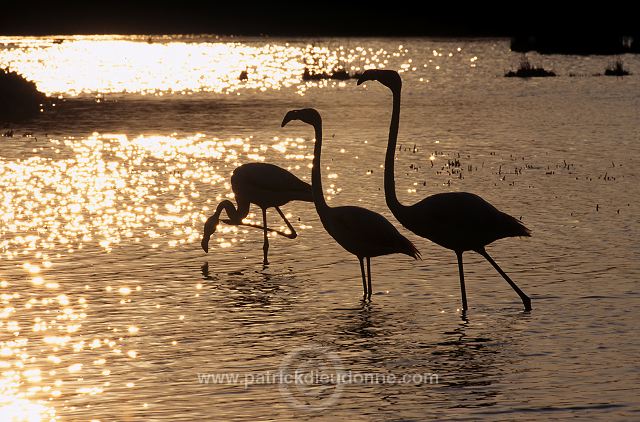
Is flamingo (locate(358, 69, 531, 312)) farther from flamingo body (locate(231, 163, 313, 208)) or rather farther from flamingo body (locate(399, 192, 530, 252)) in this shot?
flamingo body (locate(231, 163, 313, 208))

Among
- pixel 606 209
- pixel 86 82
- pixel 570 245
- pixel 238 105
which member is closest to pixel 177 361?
pixel 570 245

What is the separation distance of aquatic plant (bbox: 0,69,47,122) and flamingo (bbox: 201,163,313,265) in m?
27.6

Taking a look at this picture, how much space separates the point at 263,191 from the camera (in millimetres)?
16812

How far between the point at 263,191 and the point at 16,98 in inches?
1240

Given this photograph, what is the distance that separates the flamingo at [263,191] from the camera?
16.6m

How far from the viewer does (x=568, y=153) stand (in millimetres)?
30125

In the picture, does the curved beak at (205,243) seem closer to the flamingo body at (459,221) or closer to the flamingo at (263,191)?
the flamingo at (263,191)

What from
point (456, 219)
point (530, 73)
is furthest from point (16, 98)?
point (456, 219)

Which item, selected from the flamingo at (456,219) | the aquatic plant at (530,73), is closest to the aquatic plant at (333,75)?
the aquatic plant at (530,73)

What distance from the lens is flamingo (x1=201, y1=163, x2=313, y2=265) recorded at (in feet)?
54.4

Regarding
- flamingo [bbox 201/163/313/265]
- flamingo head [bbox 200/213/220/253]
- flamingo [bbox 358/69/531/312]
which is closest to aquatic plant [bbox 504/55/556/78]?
flamingo [bbox 201/163/313/265]

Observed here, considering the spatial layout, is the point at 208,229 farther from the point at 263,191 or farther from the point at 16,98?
the point at 16,98

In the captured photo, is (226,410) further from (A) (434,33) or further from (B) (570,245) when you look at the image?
(A) (434,33)

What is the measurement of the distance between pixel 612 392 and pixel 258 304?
15.5 ft
